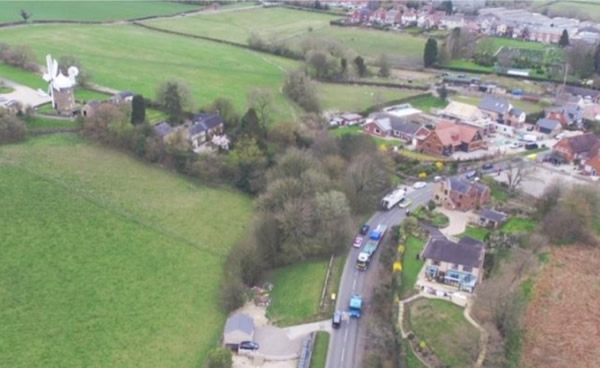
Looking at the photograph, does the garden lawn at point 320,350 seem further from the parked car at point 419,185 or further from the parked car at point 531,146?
the parked car at point 531,146

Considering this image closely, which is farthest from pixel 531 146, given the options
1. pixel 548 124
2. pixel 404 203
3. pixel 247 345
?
pixel 247 345

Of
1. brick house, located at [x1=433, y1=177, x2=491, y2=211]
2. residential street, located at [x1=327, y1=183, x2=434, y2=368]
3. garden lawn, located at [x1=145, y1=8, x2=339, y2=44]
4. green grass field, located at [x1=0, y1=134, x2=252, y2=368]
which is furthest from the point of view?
garden lawn, located at [x1=145, y1=8, x2=339, y2=44]

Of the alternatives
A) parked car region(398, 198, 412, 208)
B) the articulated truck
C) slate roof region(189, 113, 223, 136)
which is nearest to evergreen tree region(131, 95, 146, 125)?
slate roof region(189, 113, 223, 136)

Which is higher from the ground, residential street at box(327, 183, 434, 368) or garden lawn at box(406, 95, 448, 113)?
garden lawn at box(406, 95, 448, 113)

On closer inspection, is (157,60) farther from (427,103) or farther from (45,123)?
(427,103)

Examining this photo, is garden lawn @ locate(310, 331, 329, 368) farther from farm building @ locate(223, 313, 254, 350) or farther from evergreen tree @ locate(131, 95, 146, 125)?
evergreen tree @ locate(131, 95, 146, 125)

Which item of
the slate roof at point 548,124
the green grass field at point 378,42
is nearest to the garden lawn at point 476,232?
the slate roof at point 548,124

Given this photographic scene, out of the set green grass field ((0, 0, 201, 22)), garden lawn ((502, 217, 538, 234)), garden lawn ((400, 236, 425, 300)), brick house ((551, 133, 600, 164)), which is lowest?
garden lawn ((400, 236, 425, 300))
